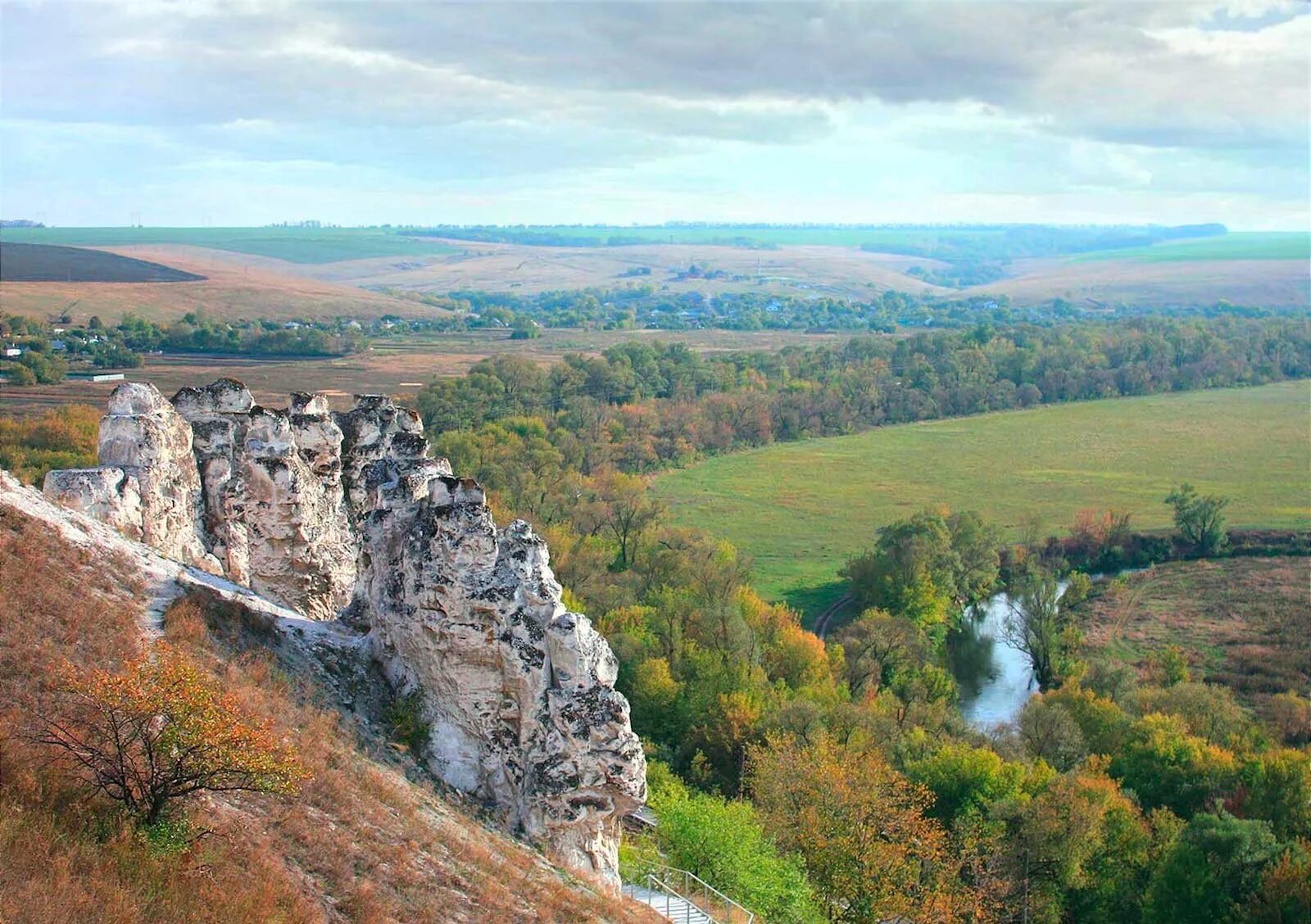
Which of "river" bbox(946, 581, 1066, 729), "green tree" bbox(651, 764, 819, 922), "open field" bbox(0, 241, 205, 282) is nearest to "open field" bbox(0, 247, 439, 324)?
"open field" bbox(0, 241, 205, 282)

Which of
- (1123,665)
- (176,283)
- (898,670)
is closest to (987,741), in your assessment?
(898,670)

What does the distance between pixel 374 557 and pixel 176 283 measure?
103m

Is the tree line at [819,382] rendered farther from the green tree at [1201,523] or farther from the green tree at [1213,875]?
the green tree at [1213,875]

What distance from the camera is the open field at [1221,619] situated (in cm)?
4897

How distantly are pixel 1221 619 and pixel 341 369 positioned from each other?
49.9 metres

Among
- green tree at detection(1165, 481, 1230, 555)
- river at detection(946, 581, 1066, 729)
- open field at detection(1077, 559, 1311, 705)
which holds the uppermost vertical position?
green tree at detection(1165, 481, 1230, 555)

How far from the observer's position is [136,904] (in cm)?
1160

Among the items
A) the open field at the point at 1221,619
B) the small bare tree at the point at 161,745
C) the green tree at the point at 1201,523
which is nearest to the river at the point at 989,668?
the open field at the point at 1221,619

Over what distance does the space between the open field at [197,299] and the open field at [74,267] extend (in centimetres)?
243

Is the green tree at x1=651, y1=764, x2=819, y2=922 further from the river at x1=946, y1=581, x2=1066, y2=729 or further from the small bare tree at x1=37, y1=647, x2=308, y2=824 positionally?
the river at x1=946, y1=581, x2=1066, y2=729

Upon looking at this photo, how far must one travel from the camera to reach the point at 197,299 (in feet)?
337

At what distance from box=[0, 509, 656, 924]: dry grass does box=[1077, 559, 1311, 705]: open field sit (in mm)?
39452

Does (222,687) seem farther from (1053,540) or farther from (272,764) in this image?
(1053,540)

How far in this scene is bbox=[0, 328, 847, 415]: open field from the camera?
55438 mm
